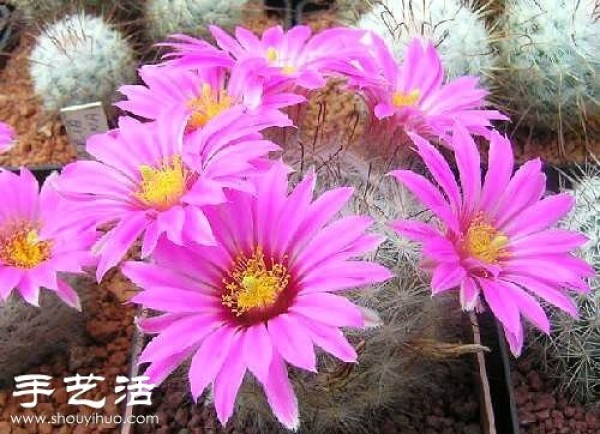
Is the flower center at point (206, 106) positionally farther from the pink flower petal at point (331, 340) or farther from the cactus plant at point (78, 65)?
the cactus plant at point (78, 65)

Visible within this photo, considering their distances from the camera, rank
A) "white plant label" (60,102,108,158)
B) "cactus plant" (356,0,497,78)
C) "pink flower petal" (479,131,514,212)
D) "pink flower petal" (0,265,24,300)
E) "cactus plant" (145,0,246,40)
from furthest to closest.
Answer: "cactus plant" (145,0,246,40) < "cactus plant" (356,0,497,78) < "white plant label" (60,102,108,158) < "pink flower petal" (0,265,24,300) < "pink flower petal" (479,131,514,212)

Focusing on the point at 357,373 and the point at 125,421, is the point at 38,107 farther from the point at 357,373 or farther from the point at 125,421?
the point at 357,373

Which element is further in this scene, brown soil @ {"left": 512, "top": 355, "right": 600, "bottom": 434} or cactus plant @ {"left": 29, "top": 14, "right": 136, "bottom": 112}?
cactus plant @ {"left": 29, "top": 14, "right": 136, "bottom": 112}

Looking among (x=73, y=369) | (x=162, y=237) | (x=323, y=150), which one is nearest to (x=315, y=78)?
(x=323, y=150)

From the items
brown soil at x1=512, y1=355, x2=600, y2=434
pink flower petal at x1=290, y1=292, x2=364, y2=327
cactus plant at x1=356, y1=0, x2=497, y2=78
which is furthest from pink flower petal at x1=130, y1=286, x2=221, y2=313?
cactus plant at x1=356, y1=0, x2=497, y2=78

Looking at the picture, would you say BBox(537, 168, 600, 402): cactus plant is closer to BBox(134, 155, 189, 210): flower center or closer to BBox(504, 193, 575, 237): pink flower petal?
BBox(504, 193, 575, 237): pink flower petal

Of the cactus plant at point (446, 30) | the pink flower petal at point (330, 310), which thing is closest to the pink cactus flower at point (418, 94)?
the pink flower petal at point (330, 310)
